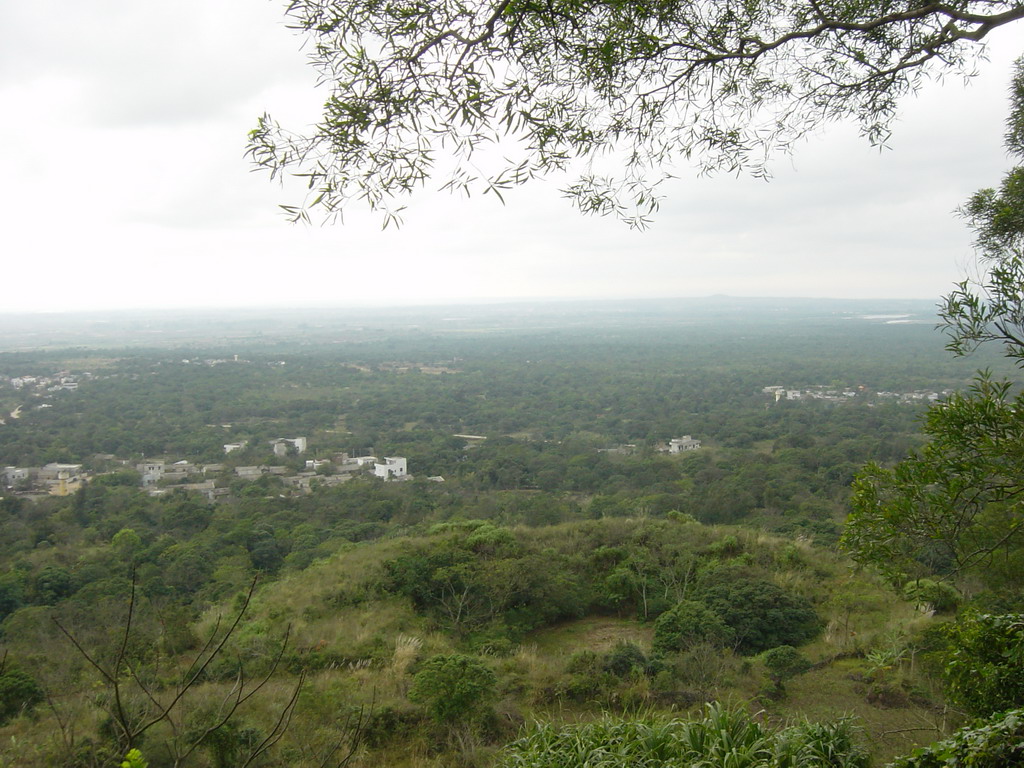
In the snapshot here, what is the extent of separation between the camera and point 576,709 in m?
5.68

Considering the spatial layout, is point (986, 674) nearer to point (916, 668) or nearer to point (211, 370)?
point (916, 668)

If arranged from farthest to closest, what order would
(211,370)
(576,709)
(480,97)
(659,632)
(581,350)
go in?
(581,350), (211,370), (659,632), (576,709), (480,97)

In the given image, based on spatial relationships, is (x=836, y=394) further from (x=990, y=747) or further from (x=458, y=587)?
(x=990, y=747)

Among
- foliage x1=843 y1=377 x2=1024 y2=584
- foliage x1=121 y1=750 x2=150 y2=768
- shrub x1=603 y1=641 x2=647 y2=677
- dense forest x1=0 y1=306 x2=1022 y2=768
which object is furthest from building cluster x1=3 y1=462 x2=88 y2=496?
foliage x1=843 y1=377 x2=1024 y2=584

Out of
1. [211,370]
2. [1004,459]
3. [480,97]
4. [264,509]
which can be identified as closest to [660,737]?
[1004,459]

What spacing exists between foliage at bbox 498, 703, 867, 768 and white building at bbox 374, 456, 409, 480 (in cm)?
1999

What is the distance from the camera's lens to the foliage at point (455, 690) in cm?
518

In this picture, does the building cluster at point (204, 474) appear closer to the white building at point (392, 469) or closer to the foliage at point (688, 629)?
the white building at point (392, 469)

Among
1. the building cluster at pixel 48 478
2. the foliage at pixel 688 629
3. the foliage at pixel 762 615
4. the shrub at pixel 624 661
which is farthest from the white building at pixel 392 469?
the shrub at pixel 624 661

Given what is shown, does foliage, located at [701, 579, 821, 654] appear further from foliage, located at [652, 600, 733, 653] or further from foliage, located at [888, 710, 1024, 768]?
foliage, located at [888, 710, 1024, 768]

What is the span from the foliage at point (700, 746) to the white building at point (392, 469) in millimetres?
19987

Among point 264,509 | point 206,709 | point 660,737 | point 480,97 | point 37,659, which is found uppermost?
point 480,97

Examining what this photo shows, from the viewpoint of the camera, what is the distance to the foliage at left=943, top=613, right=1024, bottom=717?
8.98ft

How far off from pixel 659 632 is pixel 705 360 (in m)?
50.6
